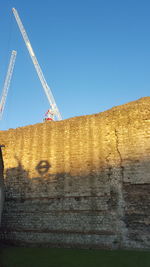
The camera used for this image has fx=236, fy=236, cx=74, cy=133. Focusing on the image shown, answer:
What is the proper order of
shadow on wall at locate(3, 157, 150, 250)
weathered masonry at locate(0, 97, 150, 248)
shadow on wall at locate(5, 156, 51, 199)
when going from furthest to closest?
shadow on wall at locate(5, 156, 51, 199), weathered masonry at locate(0, 97, 150, 248), shadow on wall at locate(3, 157, 150, 250)

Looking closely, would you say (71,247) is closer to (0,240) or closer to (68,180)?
(68,180)

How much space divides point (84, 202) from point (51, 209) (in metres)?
1.88

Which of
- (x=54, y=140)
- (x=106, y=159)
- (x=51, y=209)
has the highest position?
(x=54, y=140)

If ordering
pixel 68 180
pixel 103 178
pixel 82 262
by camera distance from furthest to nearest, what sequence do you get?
pixel 68 180 → pixel 103 178 → pixel 82 262

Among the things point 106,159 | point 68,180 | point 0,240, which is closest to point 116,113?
point 106,159

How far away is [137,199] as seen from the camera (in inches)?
407

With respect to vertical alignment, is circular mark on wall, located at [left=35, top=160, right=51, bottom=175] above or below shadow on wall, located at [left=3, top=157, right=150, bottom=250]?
above

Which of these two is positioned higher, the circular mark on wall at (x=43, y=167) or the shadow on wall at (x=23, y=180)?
the circular mark on wall at (x=43, y=167)

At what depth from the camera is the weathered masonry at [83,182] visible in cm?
1044

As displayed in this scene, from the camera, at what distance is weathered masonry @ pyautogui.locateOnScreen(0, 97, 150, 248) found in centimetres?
1044

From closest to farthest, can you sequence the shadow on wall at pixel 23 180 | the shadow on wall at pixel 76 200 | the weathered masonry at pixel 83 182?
1. the shadow on wall at pixel 76 200
2. the weathered masonry at pixel 83 182
3. the shadow on wall at pixel 23 180

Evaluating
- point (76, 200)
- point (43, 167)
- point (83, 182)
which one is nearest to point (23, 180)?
point (43, 167)

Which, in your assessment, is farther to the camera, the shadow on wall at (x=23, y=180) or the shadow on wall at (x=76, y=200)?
the shadow on wall at (x=23, y=180)

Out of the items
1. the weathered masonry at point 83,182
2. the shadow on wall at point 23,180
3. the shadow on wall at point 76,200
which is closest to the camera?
the shadow on wall at point 76,200
